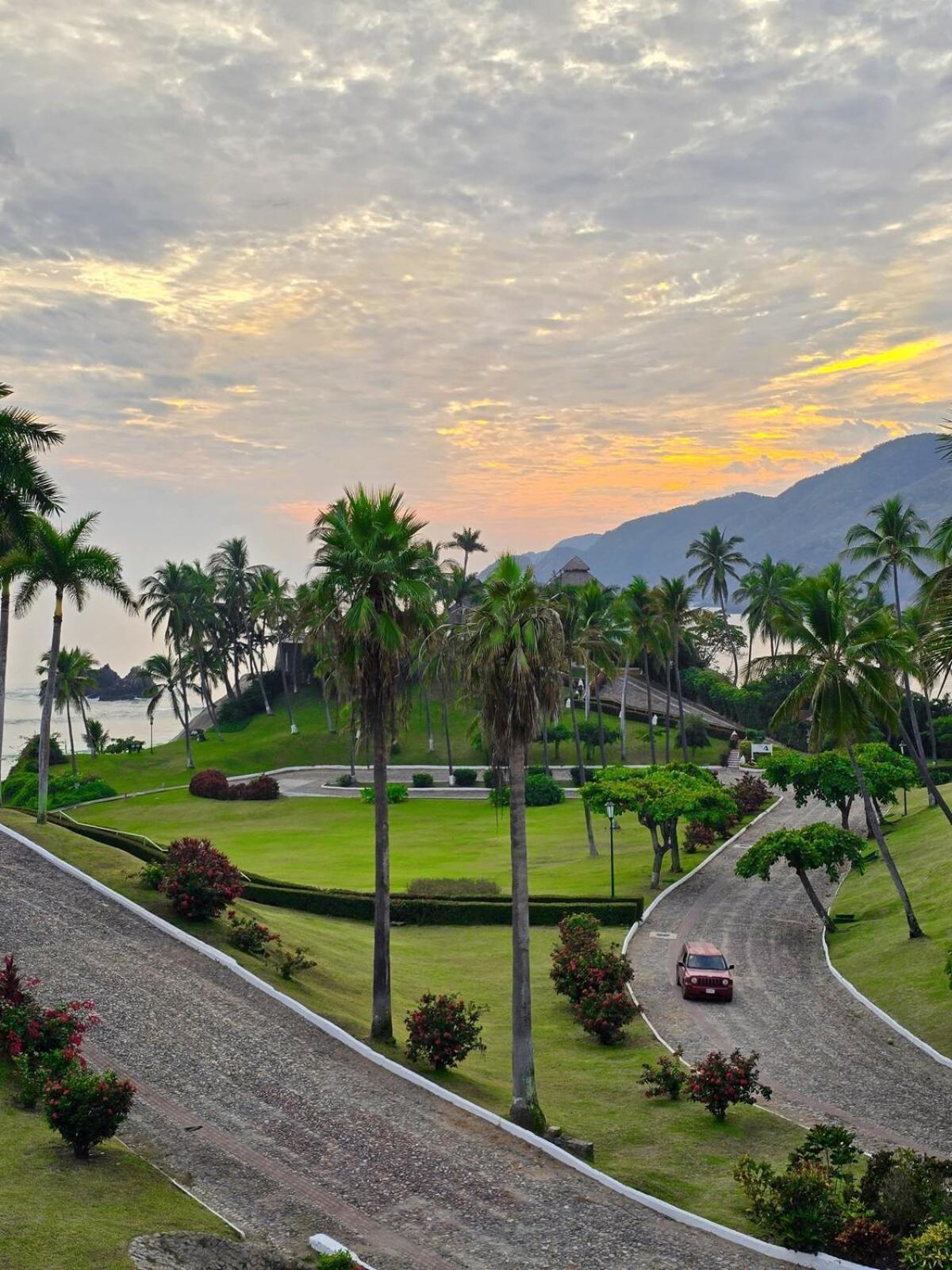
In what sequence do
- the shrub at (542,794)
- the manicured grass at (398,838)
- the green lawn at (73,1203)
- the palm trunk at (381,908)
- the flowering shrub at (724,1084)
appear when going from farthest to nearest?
the shrub at (542,794) → the manicured grass at (398,838) → the palm trunk at (381,908) → the flowering shrub at (724,1084) → the green lawn at (73,1203)

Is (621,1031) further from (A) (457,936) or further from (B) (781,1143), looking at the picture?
(A) (457,936)

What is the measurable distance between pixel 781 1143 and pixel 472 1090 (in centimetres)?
662

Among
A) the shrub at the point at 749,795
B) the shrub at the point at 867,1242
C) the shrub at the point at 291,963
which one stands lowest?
the shrub at the point at 867,1242

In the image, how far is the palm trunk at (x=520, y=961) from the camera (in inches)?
832

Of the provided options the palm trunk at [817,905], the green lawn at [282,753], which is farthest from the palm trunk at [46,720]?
the green lawn at [282,753]

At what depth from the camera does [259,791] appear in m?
79.6

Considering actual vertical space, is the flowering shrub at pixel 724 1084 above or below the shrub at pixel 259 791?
below

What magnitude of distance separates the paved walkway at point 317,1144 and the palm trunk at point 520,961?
3.82ft

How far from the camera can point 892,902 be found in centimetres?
4147

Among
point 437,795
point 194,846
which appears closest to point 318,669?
point 194,846

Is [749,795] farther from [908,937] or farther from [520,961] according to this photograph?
[520,961]

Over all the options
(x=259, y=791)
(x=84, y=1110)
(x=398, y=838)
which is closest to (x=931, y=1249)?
(x=84, y=1110)

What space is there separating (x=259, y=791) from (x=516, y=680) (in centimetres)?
6169

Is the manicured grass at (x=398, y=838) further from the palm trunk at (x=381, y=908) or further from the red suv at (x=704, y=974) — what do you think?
the palm trunk at (x=381, y=908)
